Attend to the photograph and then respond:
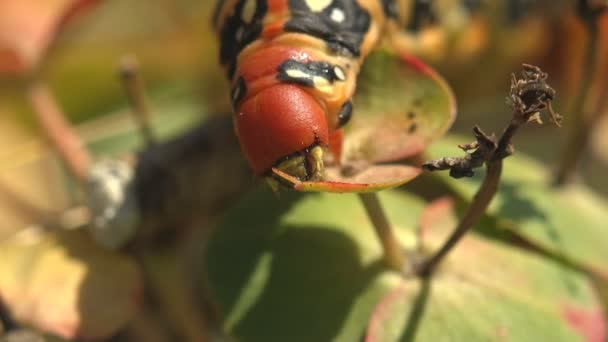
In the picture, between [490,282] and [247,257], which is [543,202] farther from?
[247,257]

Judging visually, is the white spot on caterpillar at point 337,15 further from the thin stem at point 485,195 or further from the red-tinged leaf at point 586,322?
the red-tinged leaf at point 586,322

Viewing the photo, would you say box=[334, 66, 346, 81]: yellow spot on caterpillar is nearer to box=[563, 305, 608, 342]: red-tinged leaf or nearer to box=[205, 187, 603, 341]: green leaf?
box=[205, 187, 603, 341]: green leaf

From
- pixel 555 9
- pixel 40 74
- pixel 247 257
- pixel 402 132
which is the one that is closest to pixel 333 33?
pixel 402 132

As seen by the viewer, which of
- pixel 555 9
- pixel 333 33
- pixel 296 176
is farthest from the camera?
pixel 555 9

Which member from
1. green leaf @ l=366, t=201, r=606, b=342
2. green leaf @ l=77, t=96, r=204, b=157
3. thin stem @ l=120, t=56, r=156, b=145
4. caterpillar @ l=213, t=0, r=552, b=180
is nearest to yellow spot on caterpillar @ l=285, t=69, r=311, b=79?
caterpillar @ l=213, t=0, r=552, b=180

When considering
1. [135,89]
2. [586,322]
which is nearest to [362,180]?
[586,322]

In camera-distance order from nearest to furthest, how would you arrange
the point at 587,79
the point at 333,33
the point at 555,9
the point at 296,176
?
the point at 296,176
the point at 333,33
the point at 587,79
the point at 555,9
